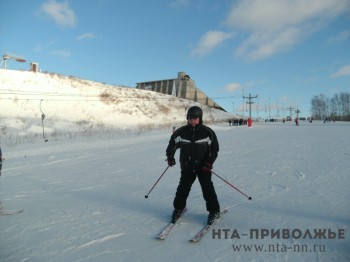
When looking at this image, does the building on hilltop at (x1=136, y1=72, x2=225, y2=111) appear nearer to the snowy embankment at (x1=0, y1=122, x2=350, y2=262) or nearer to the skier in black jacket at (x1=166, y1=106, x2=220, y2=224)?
the snowy embankment at (x1=0, y1=122, x2=350, y2=262)

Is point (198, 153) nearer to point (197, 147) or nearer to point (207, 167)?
point (197, 147)

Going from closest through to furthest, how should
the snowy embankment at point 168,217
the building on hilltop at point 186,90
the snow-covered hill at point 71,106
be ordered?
the snowy embankment at point 168,217, the snow-covered hill at point 71,106, the building on hilltop at point 186,90

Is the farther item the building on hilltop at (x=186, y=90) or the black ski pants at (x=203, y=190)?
the building on hilltop at (x=186, y=90)

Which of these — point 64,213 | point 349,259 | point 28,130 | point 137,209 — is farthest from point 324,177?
point 28,130

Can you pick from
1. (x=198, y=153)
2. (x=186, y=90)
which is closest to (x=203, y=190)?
(x=198, y=153)

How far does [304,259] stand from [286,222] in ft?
3.32

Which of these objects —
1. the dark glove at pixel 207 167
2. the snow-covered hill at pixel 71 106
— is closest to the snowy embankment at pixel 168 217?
the dark glove at pixel 207 167

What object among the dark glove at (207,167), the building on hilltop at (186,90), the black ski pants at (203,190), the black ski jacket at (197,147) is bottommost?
the black ski pants at (203,190)

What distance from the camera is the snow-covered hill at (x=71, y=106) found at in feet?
99.8

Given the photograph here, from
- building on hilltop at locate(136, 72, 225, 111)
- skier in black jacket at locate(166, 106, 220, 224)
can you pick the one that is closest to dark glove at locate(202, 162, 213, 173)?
skier in black jacket at locate(166, 106, 220, 224)

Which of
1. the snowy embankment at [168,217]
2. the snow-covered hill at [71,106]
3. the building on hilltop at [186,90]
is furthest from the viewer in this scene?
the building on hilltop at [186,90]

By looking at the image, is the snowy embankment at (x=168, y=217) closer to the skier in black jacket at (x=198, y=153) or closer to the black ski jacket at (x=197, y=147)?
the skier in black jacket at (x=198, y=153)

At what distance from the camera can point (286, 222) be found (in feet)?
13.9

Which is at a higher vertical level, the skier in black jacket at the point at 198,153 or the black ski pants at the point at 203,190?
the skier in black jacket at the point at 198,153
